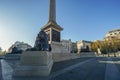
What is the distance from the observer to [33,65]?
36.6 feet

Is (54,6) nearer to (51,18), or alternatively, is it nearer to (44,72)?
(51,18)

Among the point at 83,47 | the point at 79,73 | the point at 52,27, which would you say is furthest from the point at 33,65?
the point at 83,47

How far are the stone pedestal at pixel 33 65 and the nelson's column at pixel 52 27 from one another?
19.6 m

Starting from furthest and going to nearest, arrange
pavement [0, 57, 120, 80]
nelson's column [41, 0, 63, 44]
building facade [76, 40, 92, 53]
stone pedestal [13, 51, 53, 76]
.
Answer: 1. building facade [76, 40, 92, 53]
2. nelson's column [41, 0, 63, 44]
3. stone pedestal [13, 51, 53, 76]
4. pavement [0, 57, 120, 80]

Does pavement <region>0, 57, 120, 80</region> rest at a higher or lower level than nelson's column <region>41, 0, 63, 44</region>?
lower

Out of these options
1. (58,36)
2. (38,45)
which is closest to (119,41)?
(58,36)

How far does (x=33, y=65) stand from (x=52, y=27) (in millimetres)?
21933

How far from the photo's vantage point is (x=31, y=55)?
11.5m

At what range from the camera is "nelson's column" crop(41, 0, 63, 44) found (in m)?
32.1

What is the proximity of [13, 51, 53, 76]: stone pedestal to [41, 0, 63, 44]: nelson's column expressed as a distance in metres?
19.6

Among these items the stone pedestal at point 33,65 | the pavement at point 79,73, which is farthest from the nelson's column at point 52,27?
the stone pedestal at point 33,65

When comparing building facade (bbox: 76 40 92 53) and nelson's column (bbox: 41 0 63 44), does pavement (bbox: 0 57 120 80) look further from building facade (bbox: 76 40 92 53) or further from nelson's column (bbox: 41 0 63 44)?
building facade (bbox: 76 40 92 53)

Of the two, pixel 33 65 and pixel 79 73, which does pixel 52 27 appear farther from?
pixel 79 73

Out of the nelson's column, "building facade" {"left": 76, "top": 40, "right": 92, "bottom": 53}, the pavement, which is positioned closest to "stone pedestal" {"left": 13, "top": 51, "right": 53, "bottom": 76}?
the pavement
